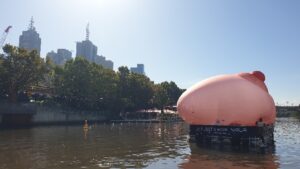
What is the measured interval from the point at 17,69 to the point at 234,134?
52466 mm

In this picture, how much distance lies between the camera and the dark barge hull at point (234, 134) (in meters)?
31.3

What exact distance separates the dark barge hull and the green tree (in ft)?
156

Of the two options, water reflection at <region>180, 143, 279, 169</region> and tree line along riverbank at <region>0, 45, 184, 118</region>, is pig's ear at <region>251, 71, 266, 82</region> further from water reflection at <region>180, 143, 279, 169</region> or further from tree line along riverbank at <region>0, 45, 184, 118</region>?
tree line along riverbank at <region>0, 45, 184, 118</region>

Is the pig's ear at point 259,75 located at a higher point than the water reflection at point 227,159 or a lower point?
higher

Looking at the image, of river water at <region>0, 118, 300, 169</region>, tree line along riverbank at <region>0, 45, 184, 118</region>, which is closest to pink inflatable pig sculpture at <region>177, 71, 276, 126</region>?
river water at <region>0, 118, 300, 169</region>

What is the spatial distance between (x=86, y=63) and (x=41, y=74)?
15070 millimetres

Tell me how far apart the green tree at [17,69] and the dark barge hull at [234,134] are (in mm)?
47692

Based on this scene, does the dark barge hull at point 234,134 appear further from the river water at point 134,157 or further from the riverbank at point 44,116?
the riverbank at point 44,116

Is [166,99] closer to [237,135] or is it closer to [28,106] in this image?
[28,106]

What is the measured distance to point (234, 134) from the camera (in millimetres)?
31672

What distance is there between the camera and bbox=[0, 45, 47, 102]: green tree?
235ft

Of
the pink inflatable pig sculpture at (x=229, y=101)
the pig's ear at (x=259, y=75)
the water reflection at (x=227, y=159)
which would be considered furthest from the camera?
the pig's ear at (x=259, y=75)

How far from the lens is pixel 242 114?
30828 mm

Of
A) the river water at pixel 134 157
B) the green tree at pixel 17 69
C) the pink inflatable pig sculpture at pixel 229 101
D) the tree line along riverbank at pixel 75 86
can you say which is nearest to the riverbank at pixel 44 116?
the tree line along riverbank at pixel 75 86
